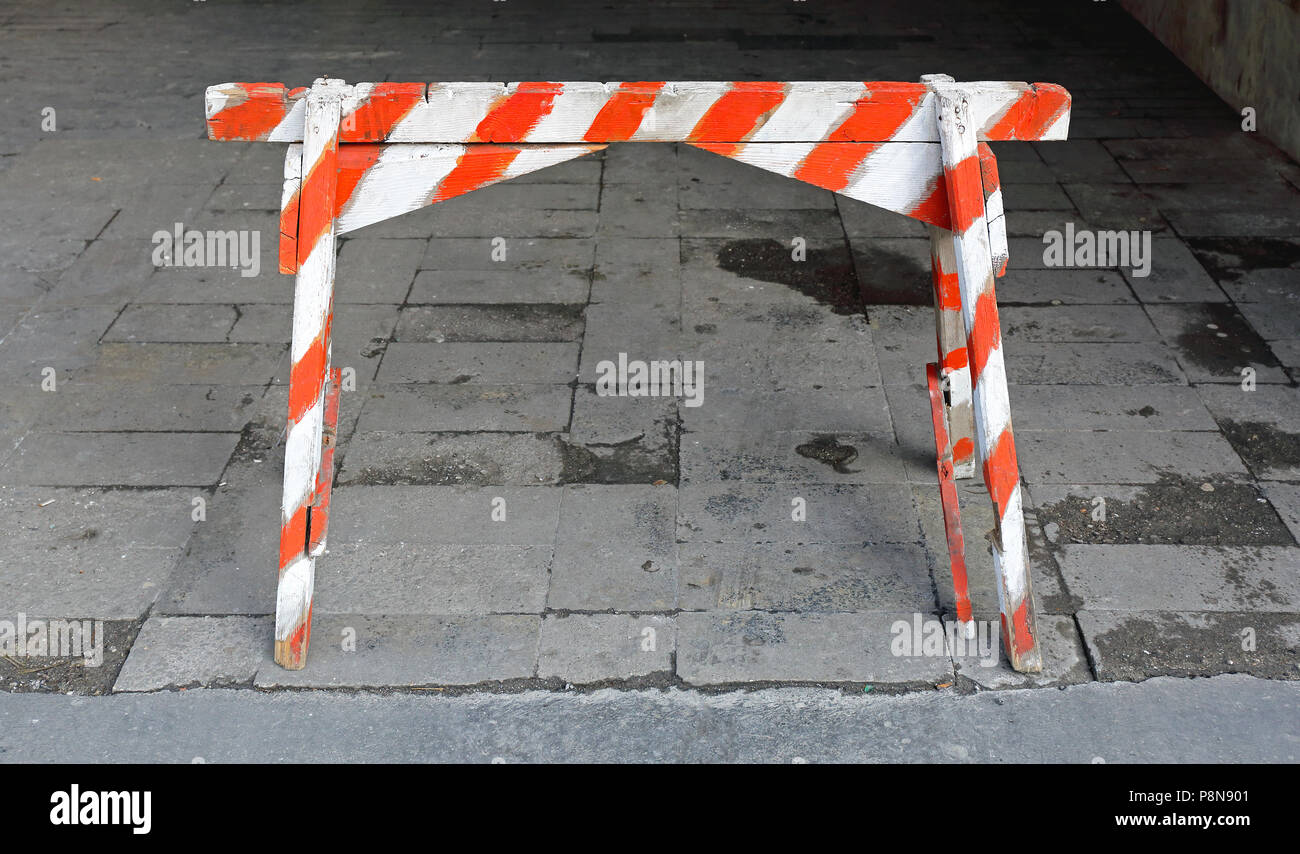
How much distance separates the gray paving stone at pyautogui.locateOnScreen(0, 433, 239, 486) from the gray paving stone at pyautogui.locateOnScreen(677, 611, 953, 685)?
75.5 inches

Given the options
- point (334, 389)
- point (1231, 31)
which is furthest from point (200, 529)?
point (1231, 31)

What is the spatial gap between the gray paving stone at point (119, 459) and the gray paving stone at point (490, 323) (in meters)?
1.09

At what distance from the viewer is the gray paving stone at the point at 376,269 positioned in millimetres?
5656

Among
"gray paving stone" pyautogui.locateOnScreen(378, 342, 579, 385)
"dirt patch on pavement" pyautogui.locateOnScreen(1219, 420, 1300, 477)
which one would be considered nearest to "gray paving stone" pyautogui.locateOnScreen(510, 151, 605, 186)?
"gray paving stone" pyautogui.locateOnScreen(378, 342, 579, 385)

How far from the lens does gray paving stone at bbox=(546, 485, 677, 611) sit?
3646 millimetres

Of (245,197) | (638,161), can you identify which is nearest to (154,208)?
(245,197)

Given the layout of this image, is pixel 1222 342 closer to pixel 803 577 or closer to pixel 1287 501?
pixel 1287 501

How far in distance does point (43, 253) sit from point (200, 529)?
2.88m

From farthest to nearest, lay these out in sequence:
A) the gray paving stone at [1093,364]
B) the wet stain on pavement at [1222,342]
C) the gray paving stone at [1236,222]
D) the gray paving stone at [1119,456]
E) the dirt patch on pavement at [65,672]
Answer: the gray paving stone at [1236,222] → the wet stain on pavement at [1222,342] → the gray paving stone at [1093,364] → the gray paving stone at [1119,456] → the dirt patch on pavement at [65,672]

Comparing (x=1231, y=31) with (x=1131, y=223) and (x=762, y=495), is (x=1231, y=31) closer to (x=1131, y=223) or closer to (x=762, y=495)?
(x=1131, y=223)

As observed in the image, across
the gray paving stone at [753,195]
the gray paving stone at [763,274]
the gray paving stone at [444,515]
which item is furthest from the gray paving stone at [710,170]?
the gray paving stone at [444,515]

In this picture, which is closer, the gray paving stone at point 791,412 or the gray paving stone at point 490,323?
the gray paving stone at point 791,412

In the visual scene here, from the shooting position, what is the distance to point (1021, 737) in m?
3.11

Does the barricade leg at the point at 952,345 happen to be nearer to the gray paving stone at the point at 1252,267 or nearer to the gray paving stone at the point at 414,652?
the gray paving stone at the point at 414,652
